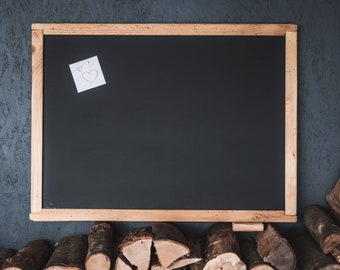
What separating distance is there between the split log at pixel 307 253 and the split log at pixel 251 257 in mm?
204

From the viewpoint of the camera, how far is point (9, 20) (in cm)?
207

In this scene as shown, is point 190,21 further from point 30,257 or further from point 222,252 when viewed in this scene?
point 30,257

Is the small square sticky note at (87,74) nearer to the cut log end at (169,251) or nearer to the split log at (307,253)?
the cut log end at (169,251)

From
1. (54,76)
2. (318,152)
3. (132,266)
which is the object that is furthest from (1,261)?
(318,152)

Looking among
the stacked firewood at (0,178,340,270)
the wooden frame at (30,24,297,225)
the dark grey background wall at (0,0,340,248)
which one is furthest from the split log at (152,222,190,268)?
the dark grey background wall at (0,0,340,248)

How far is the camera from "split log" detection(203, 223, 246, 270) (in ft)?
5.66

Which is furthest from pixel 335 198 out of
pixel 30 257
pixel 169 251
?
pixel 30 257

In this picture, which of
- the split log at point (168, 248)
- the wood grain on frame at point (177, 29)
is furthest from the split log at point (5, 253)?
the wood grain on frame at point (177, 29)

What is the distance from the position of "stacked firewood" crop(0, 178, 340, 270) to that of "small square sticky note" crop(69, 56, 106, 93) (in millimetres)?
791

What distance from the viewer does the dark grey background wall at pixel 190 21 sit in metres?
2.05

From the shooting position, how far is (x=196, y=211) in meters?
2.00

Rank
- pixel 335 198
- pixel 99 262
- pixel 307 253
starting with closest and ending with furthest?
1. pixel 99 262
2. pixel 307 253
3. pixel 335 198

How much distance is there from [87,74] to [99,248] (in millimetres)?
945

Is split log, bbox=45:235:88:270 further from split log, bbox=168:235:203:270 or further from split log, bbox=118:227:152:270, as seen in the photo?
split log, bbox=168:235:203:270
